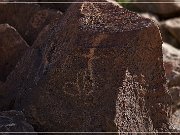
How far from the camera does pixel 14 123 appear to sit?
2.56 m

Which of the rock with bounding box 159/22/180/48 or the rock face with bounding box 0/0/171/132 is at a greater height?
the rock face with bounding box 0/0/171/132

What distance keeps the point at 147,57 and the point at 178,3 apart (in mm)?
4436

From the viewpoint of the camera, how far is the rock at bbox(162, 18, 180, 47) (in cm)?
664

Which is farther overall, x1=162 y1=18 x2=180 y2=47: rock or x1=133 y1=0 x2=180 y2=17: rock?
x1=133 y1=0 x2=180 y2=17: rock

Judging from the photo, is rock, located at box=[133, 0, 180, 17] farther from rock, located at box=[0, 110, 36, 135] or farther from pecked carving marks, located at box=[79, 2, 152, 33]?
rock, located at box=[0, 110, 36, 135]

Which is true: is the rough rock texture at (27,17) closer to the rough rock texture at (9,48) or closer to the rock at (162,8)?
the rough rock texture at (9,48)

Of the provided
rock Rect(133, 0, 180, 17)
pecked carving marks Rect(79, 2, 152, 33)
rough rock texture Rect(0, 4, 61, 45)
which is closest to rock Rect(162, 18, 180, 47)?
rock Rect(133, 0, 180, 17)

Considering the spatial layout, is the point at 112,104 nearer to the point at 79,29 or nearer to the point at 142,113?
the point at 142,113

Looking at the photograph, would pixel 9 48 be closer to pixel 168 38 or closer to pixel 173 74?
pixel 173 74

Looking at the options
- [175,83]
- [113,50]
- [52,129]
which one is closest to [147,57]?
[113,50]

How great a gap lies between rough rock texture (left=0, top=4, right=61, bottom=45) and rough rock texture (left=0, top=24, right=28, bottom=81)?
192 millimetres

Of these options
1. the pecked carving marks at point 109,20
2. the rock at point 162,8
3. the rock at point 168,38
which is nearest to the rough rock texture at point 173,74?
the pecked carving marks at point 109,20

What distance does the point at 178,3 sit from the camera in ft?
22.7

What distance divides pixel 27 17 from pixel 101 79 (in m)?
1.29
